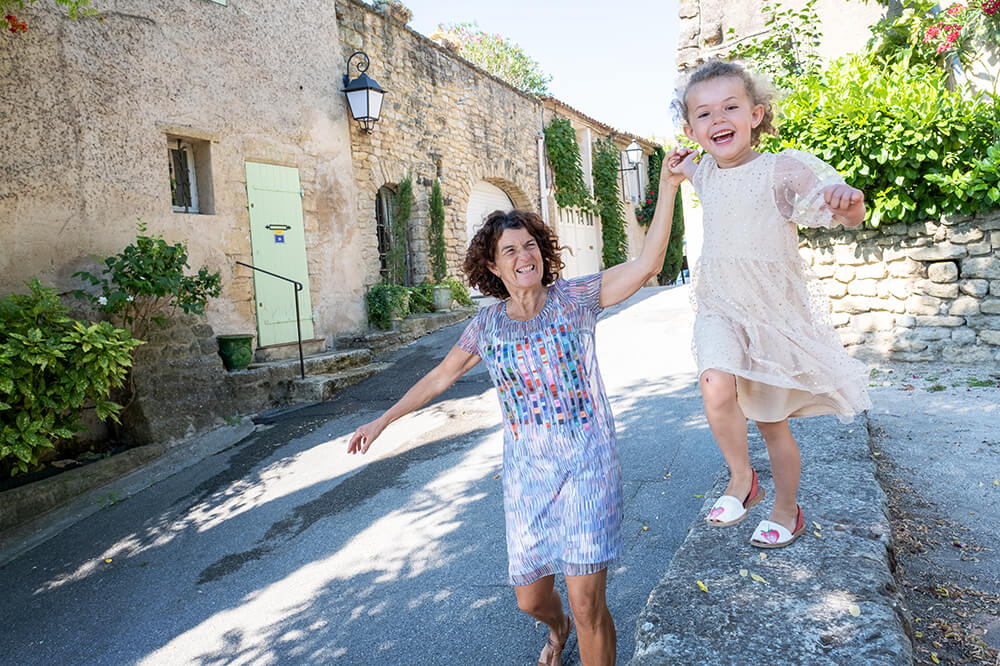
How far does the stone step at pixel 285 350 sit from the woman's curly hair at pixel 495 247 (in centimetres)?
633

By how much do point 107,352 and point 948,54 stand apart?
785cm

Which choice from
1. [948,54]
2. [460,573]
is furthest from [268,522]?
[948,54]

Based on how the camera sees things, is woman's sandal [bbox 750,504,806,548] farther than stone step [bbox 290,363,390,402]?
No

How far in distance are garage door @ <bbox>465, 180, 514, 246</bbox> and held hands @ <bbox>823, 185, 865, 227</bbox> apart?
1077 centimetres

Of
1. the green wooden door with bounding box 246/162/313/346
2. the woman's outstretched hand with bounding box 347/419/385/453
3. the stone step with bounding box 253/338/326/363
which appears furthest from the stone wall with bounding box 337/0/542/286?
the woman's outstretched hand with bounding box 347/419/385/453

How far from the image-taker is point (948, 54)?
6.72 m

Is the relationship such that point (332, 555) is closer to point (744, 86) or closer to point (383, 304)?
point (744, 86)

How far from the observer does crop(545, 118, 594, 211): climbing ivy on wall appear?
630 inches

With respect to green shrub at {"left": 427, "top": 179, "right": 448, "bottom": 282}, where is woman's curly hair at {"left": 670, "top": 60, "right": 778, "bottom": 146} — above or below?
below

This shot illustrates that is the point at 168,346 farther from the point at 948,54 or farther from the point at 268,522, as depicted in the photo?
the point at 948,54

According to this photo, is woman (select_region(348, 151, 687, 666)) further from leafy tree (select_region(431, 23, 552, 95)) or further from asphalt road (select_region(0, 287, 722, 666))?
leafy tree (select_region(431, 23, 552, 95))

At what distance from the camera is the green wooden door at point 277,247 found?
27.2 feet

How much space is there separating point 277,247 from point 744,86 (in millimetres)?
7252

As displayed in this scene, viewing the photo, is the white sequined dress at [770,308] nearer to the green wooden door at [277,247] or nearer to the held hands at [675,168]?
the held hands at [675,168]
